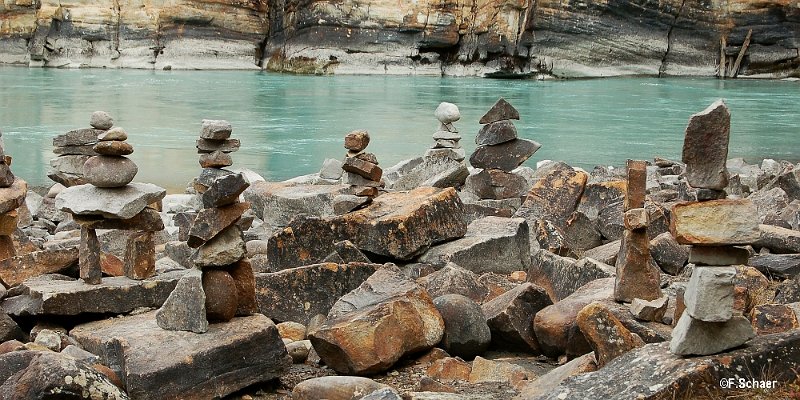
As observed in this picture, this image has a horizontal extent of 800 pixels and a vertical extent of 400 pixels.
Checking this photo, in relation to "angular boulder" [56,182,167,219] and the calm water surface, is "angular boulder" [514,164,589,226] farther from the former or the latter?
the calm water surface

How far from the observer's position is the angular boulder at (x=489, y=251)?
25.5ft

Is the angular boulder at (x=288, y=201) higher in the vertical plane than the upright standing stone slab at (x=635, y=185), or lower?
lower

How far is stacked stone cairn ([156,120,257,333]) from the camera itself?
5.37 m

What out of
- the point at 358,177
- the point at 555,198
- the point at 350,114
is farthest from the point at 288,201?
the point at 350,114

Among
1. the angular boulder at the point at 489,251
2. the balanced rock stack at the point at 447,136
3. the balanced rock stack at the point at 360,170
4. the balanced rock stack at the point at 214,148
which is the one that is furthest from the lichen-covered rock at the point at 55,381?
the balanced rock stack at the point at 447,136

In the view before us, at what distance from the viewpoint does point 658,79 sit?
57.3m

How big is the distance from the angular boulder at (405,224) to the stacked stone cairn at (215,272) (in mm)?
2152

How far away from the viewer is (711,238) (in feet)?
13.6

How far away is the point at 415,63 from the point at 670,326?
194 feet

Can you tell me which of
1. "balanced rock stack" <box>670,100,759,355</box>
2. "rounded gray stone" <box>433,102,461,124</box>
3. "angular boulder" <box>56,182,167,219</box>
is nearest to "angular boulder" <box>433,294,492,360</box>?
"balanced rock stack" <box>670,100,759,355</box>

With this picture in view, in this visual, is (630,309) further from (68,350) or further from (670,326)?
(68,350)

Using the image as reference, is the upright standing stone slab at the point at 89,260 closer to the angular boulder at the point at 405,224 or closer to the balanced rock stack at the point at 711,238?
the angular boulder at the point at 405,224

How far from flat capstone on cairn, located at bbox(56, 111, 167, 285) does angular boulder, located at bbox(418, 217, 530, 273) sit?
225cm

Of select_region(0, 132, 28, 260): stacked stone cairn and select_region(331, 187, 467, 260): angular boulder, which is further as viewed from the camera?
select_region(331, 187, 467, 260): angular boulder
